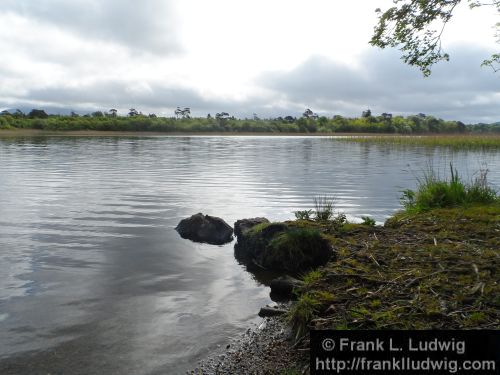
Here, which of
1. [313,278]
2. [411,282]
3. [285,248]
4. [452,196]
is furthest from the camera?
[452,196]

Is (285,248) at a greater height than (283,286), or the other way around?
(285,248)

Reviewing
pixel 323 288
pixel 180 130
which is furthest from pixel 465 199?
pixel 180 130

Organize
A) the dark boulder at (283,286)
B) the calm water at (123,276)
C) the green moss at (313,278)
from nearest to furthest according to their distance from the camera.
Answer: the calm water at (123,276)
the green moss at (313,278)
the dark boulder at (283,286)

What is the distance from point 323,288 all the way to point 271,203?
13386mm

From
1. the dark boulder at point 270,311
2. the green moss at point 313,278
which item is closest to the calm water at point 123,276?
the dark boulder at point 270,311

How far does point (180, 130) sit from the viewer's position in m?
177

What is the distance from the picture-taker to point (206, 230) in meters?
14.6

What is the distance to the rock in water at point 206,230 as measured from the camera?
14352 millimetres

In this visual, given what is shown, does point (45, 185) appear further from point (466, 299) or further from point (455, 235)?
point (466, 299)

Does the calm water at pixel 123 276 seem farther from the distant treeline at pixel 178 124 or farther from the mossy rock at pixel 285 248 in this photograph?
the distant treeline at pixel 178 124

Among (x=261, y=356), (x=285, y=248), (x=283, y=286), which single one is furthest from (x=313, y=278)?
(x=285, y=248)

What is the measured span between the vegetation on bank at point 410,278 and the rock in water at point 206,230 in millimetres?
3808

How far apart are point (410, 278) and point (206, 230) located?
8.33 m

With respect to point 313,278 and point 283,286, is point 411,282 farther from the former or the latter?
point 283,286
